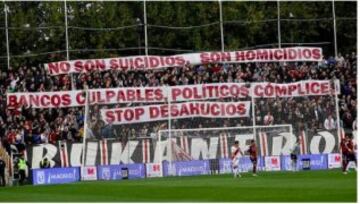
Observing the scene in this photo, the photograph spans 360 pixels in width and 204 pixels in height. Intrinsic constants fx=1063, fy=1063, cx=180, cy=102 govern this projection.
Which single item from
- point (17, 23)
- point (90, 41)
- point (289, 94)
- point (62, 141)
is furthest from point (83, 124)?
point (90, 41)

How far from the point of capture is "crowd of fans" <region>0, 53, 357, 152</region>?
48781 millimetres

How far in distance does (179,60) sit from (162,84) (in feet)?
10.9

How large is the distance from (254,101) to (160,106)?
4.76m

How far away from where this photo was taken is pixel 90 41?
2931 inches

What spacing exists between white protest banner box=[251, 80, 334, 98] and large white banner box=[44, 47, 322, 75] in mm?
6001

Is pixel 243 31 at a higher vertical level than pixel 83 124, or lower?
higher

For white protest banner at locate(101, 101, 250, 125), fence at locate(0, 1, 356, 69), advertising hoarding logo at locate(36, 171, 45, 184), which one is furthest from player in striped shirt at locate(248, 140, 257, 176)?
fence at locate(0, 1, 356, 69)

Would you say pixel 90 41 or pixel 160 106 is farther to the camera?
pixel 90 41

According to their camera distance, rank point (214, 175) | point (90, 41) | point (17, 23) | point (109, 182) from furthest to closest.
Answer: point (90, 41)
point (17, 23)
point (214, 175)
point (109, 182)

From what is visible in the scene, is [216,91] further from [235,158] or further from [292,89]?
[235,158]

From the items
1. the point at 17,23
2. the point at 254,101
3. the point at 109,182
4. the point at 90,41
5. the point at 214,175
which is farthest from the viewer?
the point at 90,41

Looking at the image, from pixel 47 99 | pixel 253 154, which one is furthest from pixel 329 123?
pixel 47 99

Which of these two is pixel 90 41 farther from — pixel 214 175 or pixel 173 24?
pixel 214 175

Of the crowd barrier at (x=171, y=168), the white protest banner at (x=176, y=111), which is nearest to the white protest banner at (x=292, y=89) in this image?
the white protest banner at (x=176, y=111)
